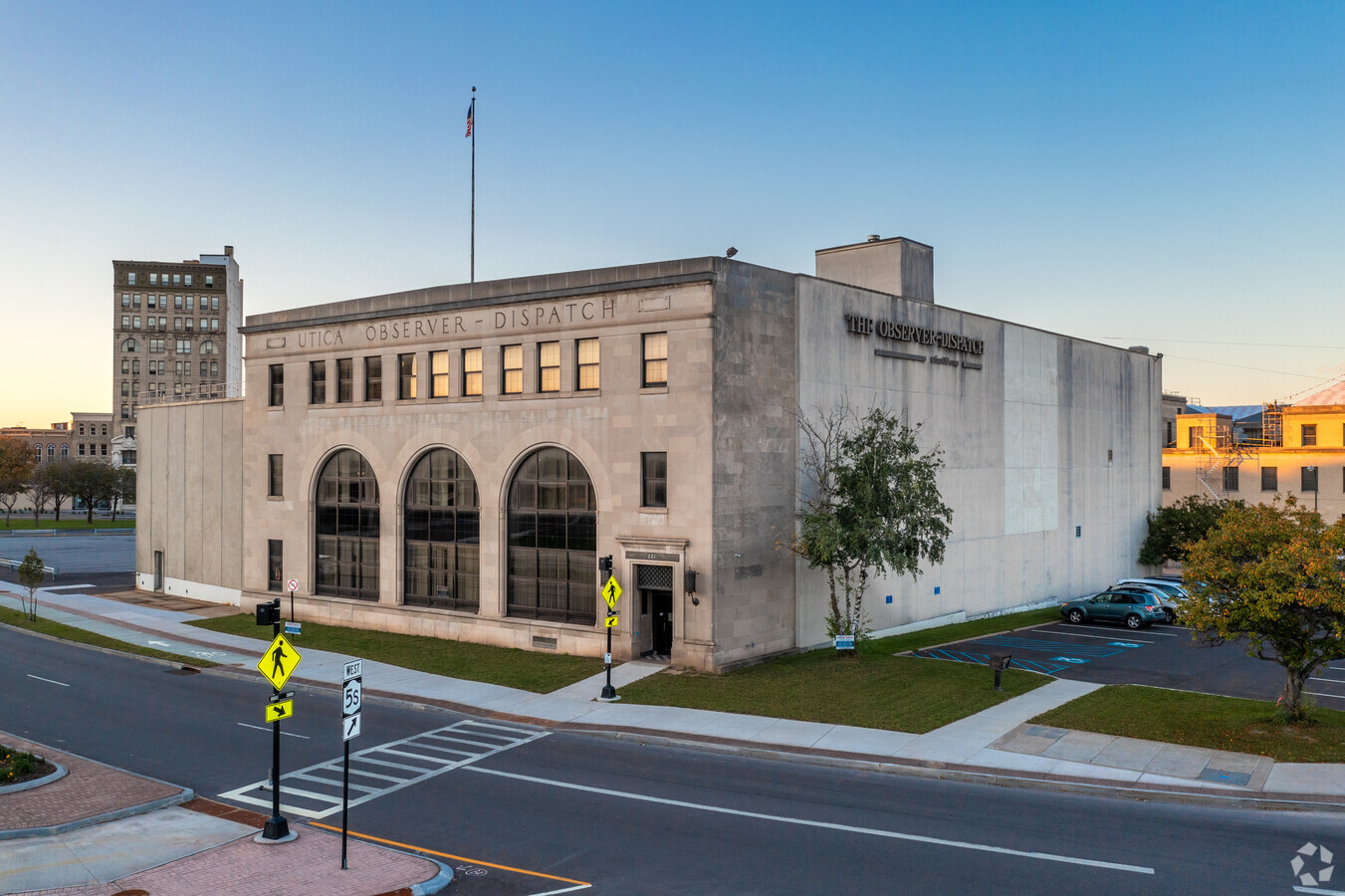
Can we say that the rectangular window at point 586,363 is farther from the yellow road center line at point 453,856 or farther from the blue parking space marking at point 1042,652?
the yellow road center line at point 453,856

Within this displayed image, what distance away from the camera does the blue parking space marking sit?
31.7m

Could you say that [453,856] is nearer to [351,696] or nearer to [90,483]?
[351,696]

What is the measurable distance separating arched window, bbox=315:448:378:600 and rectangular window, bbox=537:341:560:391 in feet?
31.9

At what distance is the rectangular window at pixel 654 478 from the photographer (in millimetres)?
30953

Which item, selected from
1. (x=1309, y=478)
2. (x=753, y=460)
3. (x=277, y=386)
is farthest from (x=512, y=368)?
(x=1309, y=478)

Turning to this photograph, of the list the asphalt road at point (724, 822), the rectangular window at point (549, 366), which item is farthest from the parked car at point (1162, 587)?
the rectangular window at point (549, 366)

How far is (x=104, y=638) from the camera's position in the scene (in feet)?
124

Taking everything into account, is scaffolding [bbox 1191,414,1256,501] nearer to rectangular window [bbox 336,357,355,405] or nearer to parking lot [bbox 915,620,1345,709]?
parking lot [bbox 915,620,1345,709]

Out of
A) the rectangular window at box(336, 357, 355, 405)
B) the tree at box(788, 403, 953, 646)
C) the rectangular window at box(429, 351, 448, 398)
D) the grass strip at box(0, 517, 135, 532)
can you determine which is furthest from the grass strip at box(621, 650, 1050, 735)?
the grass strip at box(0, 517, 135, 532)

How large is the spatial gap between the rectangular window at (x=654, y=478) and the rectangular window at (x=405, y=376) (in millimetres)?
11860

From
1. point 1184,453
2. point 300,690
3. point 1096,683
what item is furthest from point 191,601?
point 1184,453

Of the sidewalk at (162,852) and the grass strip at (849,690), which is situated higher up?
the sidewalk at (162,852)

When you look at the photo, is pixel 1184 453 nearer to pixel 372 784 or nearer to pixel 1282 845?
pixel 1282 845

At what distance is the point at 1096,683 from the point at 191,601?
41.7m
